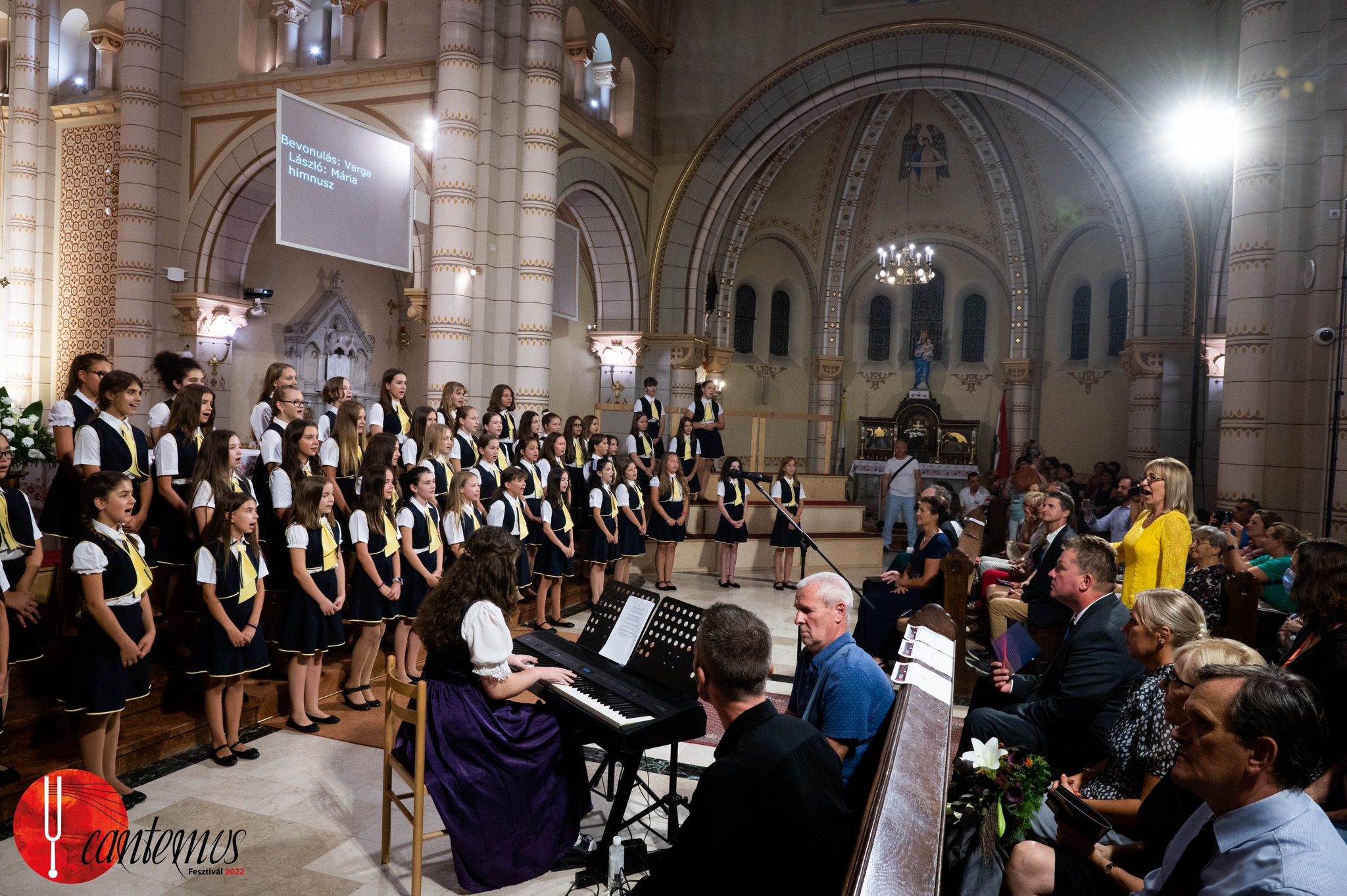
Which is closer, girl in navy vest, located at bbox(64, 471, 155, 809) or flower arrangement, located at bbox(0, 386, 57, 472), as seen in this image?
girl in navy vest, located at bbox(64, 471, 155, 809)

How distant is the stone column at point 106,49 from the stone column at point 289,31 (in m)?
2.53

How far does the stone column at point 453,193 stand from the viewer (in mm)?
9531

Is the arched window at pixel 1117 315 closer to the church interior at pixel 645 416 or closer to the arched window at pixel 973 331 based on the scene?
the church interior at pixel 645 416

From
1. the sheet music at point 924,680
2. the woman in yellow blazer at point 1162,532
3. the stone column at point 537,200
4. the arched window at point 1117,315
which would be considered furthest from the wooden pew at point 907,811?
the arched window at point 1117,315

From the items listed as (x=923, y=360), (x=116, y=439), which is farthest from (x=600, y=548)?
(x=923, y=360)

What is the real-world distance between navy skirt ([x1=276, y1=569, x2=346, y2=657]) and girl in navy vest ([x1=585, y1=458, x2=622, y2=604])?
→ 347 centimetres

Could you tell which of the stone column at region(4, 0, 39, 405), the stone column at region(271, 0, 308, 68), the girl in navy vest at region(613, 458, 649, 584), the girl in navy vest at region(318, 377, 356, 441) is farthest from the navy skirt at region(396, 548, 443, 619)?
the stone column at region(4, 0, 39, 405)

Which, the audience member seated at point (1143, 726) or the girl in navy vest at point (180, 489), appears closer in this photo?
the audience member seated at point (1143, 726)

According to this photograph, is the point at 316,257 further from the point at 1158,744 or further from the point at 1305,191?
the point at 1158,744

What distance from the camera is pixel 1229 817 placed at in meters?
1.73

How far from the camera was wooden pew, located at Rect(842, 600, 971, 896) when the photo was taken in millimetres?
1572

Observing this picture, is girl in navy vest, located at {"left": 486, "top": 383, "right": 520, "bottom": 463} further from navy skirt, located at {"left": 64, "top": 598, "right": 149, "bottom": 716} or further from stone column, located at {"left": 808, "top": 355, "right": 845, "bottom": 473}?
stone column, located at {"left": 808, "top": 355, "right": 845, "bottom": 473}

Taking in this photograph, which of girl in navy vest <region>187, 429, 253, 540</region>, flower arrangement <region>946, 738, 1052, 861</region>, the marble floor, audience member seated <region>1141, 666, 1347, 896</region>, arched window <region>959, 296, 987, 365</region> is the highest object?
arched window <region>959, 296, 987, 365</region>

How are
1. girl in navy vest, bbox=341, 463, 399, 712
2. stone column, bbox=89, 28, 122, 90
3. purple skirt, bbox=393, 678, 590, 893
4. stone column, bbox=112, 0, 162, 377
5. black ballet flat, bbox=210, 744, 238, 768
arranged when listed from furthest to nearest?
stone column, bbox=89, 28, 122, 90 < stone column, bbox=112, 0, 162, 377 < girl in navy vest, bbox=341, 463, 399, 712 < black ballet flat, bbox=210, 744, 238, 768 < purple skirt, bbox=393, 678, 590, 893
